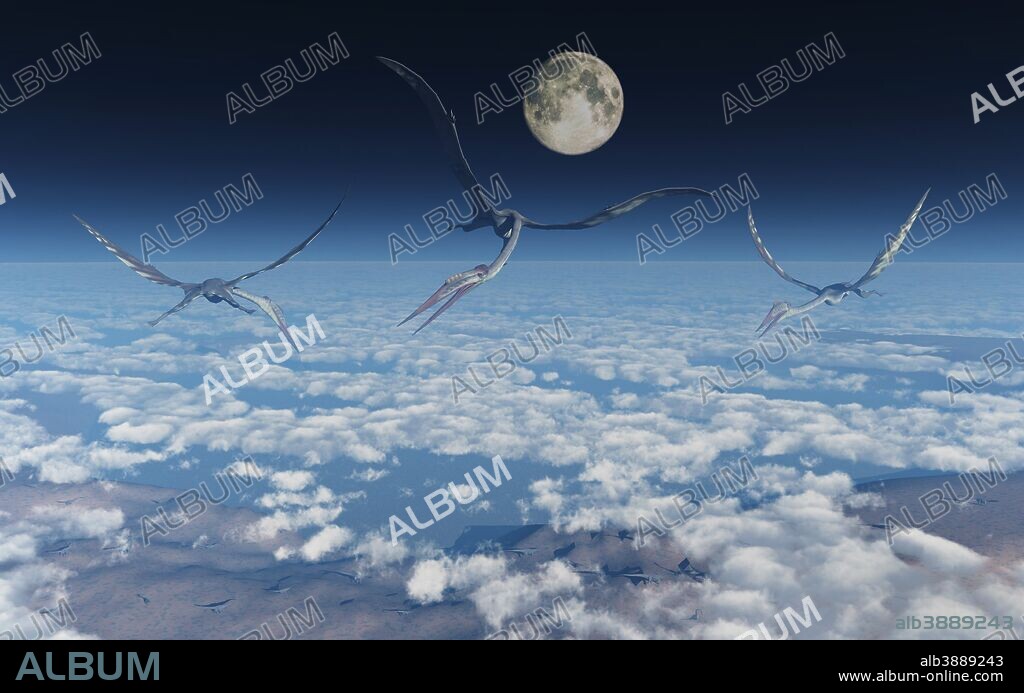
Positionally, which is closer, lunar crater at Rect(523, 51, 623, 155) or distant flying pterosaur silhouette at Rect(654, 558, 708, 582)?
lunar crater at Rect(523, 51, 623, 155)

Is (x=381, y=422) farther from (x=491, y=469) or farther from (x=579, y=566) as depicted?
(x=579, y=566)

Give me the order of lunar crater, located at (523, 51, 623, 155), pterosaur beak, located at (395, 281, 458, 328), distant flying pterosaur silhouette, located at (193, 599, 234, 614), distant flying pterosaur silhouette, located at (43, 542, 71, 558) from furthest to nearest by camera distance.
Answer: distant flying pterosaur silhouette, located at (43, 542, 71, 558) → distant flying pterosaur silhouette, located at (193, 599, 234, 614) → lunar crater, located at (523, 51, 623, 155) → pterosaur beak, located at (395, 281, 458, 328)

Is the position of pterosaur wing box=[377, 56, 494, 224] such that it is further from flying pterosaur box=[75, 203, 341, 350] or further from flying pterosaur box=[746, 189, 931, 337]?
flying pterosaur box=[746, 189, 931, 337]

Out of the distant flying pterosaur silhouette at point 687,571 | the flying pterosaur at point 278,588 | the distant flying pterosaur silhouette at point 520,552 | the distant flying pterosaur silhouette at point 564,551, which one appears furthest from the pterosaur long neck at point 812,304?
the flying pterosaur at point 278,588

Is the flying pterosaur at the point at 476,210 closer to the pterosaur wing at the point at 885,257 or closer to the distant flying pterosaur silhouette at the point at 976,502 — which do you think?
the pterosaur wing at the point at 885,257

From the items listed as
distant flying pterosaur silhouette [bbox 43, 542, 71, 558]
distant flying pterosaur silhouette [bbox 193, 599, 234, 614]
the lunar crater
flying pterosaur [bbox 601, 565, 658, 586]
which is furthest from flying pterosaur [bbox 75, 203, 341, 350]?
distant flying pterosaur silhouette [bbox 43, 542, 71, 558]

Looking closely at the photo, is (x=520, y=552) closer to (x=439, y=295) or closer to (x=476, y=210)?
(x=476, y=210)

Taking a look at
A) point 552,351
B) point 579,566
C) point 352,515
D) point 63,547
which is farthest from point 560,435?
point 552,351

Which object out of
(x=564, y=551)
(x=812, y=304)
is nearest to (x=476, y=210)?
(x=812, y=304)
